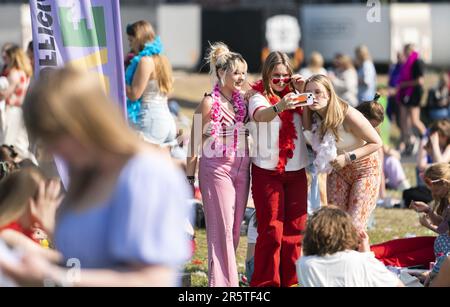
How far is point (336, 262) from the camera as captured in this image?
435 centimetres

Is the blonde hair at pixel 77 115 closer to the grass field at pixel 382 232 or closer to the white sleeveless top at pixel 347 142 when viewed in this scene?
the white sleeveless top at pixel 347 142

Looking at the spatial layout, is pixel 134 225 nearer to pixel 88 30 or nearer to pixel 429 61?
pixel 88 30

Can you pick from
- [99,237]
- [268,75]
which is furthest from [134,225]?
[268,75]

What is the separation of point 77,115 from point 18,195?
110 centimetres

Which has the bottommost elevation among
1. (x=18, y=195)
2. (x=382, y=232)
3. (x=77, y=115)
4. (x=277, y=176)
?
(x=382, y=232)

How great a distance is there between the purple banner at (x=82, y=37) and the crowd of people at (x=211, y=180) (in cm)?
60

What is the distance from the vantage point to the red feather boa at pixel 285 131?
19.6 ft

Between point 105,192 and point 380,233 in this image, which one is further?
point 380,233

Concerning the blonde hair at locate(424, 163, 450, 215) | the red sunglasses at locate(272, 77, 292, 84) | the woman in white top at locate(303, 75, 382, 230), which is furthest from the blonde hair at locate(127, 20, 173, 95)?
the blonde hair at locate(424, 163, 450, 215)

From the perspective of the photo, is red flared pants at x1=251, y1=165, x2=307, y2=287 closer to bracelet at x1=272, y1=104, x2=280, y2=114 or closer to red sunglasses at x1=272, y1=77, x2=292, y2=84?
bracelet at x1=272, y1=104, x2=280, y2=114

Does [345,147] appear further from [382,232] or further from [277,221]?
[382,232]

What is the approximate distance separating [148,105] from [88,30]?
1334 mm

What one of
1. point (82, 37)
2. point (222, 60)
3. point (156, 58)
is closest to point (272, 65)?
point (222, 60)

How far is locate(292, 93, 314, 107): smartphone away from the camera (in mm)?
5633
